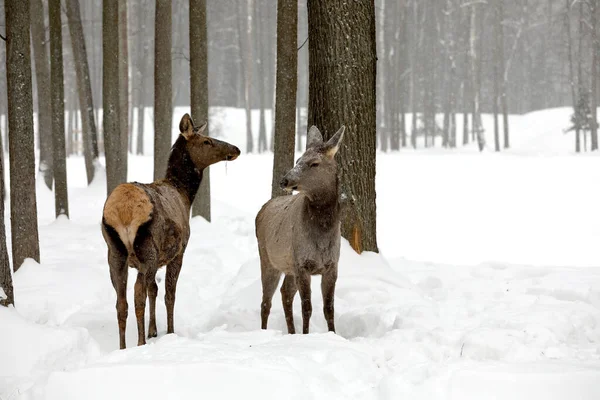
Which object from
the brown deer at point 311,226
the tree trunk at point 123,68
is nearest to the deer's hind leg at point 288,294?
the brown deer at point 311,226

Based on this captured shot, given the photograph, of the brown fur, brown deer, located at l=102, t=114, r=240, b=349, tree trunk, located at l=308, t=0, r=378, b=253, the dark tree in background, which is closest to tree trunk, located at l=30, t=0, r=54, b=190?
the dark tree in background

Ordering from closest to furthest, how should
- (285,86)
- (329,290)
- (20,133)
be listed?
(329,290) < (20,133) < (285,86)

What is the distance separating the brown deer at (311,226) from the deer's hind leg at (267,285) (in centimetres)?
22

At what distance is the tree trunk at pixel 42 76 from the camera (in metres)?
14.2

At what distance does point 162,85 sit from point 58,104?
2.00 metres

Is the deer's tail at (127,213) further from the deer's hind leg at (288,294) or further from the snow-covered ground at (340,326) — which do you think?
the deer's hind leg at (288,294)

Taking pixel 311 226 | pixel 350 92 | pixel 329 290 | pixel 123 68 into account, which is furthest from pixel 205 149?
pixel 123 68

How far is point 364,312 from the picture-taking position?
21.6 ft

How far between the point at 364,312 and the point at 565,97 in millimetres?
67268

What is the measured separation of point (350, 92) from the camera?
26.2ft

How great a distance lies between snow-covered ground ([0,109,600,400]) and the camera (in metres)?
4.06

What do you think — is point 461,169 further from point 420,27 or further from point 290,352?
point 420,27

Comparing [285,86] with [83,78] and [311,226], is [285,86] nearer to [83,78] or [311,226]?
[311,226]

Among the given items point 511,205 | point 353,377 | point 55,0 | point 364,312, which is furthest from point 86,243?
point 511,205
